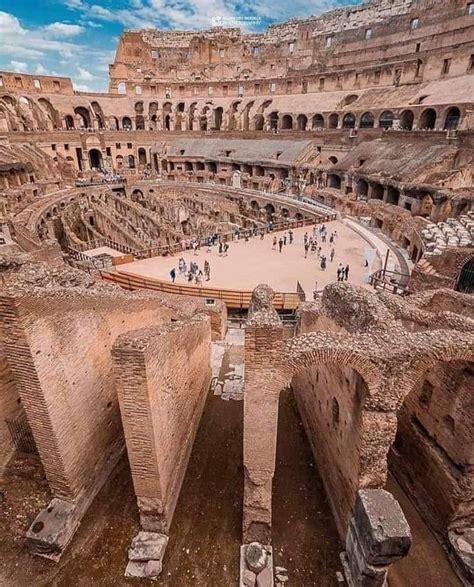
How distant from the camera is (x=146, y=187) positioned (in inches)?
1416

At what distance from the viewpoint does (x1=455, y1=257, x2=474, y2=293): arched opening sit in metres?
12.6

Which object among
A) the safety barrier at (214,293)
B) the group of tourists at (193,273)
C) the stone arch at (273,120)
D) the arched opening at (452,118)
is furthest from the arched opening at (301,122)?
the safety barrier at (214,293)

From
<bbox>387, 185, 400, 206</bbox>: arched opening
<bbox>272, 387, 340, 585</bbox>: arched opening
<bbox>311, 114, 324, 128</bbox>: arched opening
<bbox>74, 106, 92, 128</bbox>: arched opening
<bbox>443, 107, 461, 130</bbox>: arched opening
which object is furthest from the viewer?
<bbox>74, 106, 92, 128</bbox>: arched opening

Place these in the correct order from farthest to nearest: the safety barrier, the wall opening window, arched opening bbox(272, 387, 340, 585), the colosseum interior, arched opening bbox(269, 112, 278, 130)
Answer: arched opening bbox(269, 112, 278, 130)
the wall opening window
the safety barrier
arched opening bbox(272, 387, 340, 585)
the colosseum interior

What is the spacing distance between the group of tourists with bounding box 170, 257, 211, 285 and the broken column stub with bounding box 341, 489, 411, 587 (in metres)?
11.6

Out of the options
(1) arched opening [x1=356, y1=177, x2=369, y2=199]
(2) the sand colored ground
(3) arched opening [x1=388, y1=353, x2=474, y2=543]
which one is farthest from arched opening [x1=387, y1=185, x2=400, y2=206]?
(3) arched opening [x1=388, y1=353, x2=474, y2=543]

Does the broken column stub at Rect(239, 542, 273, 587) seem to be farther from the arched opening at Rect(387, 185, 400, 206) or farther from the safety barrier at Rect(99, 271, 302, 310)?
the arched opening at Rect(387, 185, 400, 206)

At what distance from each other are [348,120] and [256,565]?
135ft

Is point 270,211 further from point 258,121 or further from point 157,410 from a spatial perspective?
point 157,410

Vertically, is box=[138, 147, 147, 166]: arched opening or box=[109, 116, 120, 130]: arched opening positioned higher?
box=[109, 116, 120, 130]: arched opening

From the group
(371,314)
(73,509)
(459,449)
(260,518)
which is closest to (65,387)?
(73,509)

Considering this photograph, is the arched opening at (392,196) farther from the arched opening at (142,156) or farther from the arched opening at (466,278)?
the arched opening at (142,156)

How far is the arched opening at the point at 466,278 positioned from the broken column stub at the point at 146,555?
12093mm

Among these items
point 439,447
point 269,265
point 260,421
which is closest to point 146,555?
point 260,421
